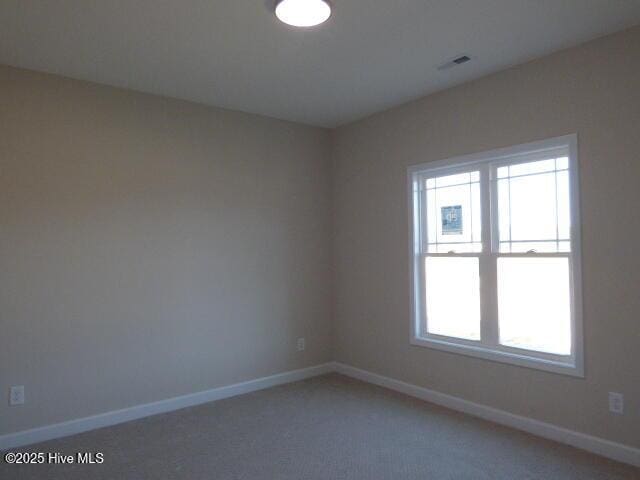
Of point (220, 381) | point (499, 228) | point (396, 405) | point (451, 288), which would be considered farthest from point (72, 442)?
point (499, 228)

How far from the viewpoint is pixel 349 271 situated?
4.88 m

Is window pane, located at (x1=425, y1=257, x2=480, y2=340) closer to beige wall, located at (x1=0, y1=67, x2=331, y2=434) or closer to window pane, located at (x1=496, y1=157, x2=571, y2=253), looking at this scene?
window pane, located at (x1=496, y1=157, x2=571, y2=253)

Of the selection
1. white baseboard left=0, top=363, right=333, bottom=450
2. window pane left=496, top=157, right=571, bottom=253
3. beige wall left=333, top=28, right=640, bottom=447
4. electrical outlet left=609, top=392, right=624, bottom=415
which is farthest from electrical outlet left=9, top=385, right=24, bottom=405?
electrical outlet left=609, top=392, right=624, bottom=415

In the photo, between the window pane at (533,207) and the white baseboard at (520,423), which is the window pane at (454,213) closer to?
the window pane at (533,207)

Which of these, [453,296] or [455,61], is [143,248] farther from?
[455,61]

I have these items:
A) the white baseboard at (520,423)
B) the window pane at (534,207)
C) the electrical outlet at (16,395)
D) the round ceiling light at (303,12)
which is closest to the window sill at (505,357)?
the white baseboard at (520,423)

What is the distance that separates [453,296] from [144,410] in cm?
281

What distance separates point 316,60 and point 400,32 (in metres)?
0.68

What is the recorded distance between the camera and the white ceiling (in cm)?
257

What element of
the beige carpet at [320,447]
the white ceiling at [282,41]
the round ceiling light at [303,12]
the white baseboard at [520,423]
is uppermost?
Answer: the white ceiling at [282,41]

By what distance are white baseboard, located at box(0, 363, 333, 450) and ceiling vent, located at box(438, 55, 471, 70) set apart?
324cm

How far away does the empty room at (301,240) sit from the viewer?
2.81m

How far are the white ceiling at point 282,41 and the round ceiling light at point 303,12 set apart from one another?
104 mm

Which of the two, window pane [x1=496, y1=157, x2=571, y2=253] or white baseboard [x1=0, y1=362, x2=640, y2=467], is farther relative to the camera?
window pane [x1=496, y1=157, x2=571, y2=253]
